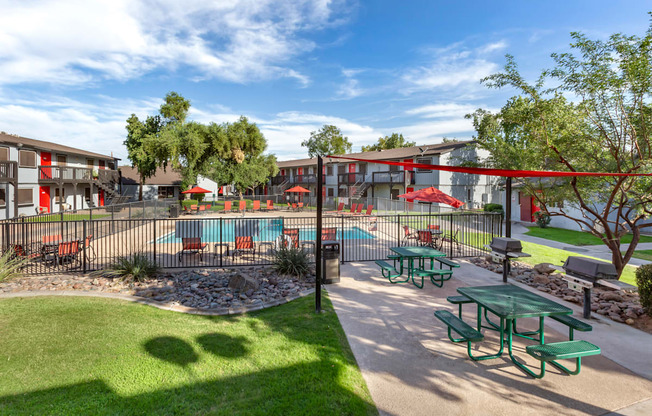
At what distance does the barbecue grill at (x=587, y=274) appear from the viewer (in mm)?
5762

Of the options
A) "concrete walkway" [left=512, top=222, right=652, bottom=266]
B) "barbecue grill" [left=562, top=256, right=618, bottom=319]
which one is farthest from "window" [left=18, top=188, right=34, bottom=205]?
"concrete walkway" [left=512, top=222, right=652, bottom=266]

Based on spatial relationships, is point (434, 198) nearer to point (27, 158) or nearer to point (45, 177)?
point (45, 177)

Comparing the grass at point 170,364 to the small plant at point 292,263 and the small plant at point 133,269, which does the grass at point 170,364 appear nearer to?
the small plant at point 133,269

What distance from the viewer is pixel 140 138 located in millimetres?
32062

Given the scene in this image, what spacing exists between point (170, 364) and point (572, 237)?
20567 millimetres

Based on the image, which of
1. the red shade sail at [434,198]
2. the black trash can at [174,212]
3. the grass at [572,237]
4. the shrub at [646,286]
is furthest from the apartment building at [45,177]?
the grass at [572,237]

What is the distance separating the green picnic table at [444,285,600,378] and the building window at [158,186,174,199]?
4689 centimetres

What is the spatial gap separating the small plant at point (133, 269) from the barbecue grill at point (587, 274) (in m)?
9.96

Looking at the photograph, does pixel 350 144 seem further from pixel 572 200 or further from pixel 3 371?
pixel 3 371

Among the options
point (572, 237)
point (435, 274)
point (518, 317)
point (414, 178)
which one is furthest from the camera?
point (414, 178)

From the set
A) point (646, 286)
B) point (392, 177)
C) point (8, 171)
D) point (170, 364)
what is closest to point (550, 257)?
point (646, 286)

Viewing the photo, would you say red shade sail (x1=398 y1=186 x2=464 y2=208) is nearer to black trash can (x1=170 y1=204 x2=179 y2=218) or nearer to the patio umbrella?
the patio umbrella

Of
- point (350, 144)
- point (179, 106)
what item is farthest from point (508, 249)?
point (350, 144)

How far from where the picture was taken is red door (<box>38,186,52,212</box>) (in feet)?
86.3
